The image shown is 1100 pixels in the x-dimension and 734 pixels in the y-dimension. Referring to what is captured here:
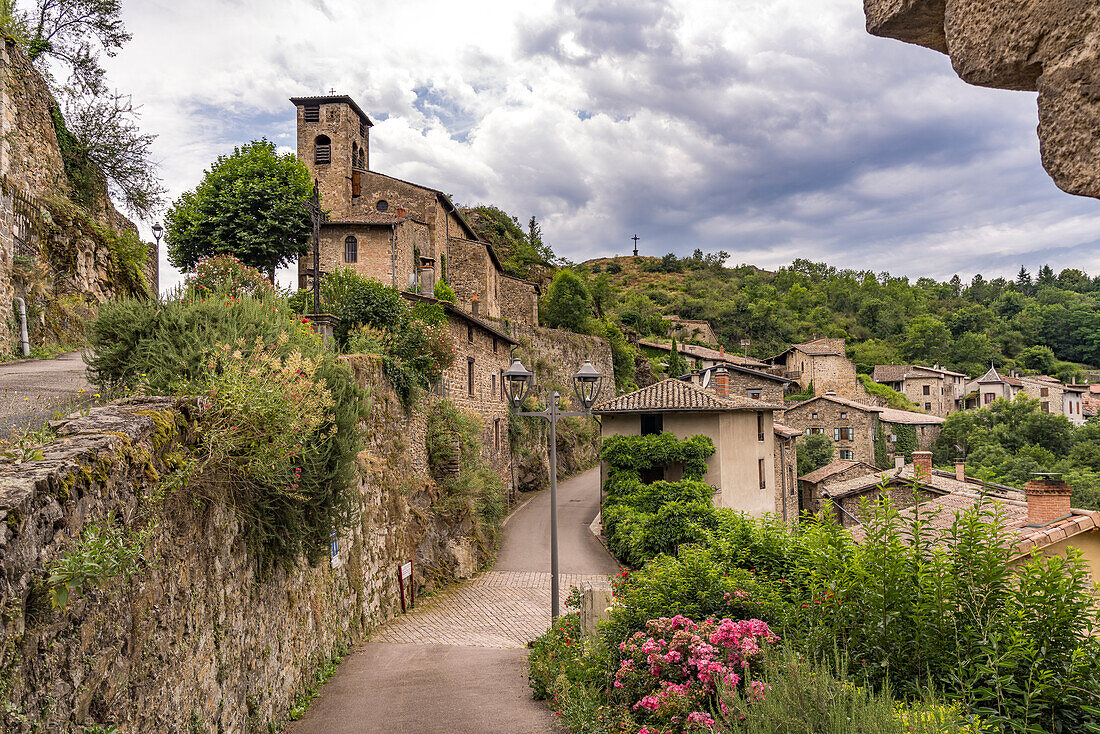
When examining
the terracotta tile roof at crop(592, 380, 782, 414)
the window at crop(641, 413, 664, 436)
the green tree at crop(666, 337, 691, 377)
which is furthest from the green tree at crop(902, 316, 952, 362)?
the window at crop(641, 413, 664, 436)

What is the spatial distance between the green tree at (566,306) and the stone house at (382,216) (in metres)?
6.55

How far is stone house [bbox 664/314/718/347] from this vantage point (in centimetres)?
6969

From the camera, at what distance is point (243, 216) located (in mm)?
22234

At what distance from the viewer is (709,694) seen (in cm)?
503

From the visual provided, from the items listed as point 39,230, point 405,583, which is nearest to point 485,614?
point 405,583

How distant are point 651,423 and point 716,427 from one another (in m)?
2.32

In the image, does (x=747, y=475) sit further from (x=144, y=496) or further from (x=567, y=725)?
(x=144, y=496)

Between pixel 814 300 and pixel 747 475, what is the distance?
7347 cm

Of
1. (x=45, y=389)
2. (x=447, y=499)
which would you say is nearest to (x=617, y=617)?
(x=45, y=389)

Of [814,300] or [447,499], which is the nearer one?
[447,499]

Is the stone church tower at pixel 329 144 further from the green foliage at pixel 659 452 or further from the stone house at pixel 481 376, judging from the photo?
the green foliage at pixel 659 452

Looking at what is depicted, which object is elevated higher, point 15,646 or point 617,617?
point 15,646

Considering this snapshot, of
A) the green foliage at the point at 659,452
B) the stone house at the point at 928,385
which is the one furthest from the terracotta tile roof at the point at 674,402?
the stone house at the point at 928,385

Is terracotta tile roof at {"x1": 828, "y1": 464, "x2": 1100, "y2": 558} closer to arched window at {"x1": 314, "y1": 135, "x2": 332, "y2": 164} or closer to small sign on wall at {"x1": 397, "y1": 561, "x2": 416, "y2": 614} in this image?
small sign on wall at {"x1": 397, "y1": 561, "x2": 416, "y2": 614}
